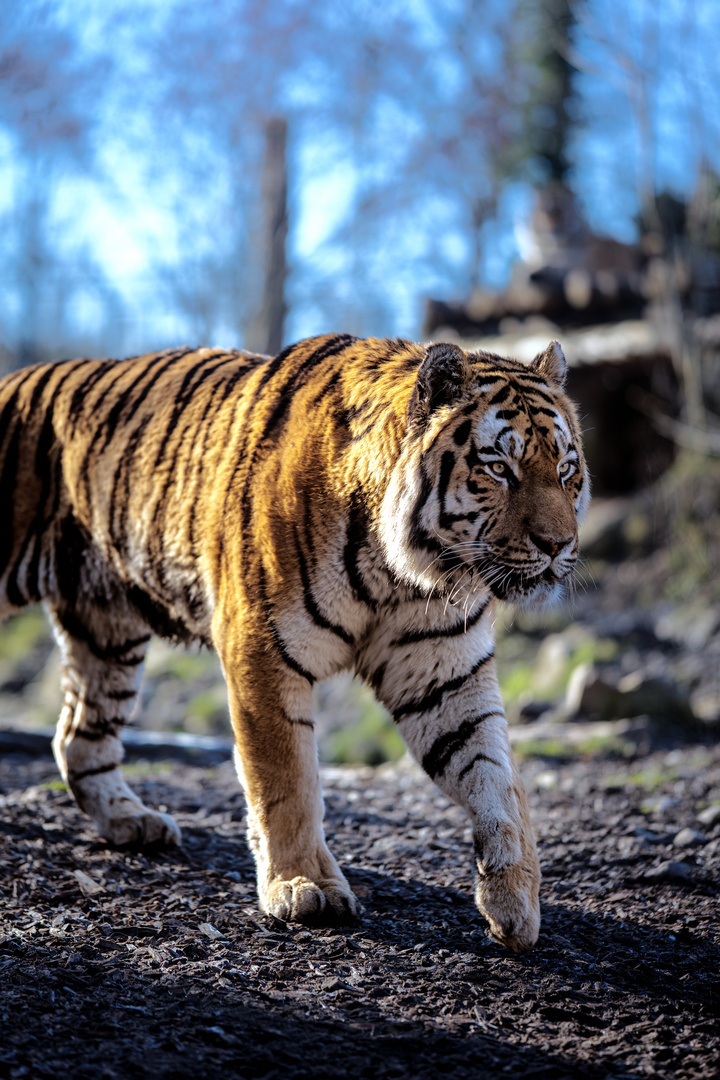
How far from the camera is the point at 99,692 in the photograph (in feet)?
11.8

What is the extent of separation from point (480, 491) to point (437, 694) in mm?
607

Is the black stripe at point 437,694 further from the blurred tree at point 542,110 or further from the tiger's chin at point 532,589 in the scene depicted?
the blurred tree at point 542,110

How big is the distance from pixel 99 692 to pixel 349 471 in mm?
1474

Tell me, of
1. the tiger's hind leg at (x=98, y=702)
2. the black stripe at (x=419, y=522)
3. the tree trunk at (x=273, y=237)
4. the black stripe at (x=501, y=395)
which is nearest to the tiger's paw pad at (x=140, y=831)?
the tiger's hind leg at (x=98, y=702)

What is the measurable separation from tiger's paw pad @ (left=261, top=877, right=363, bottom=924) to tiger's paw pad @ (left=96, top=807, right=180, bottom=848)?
786mm

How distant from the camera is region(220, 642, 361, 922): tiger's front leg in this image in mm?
2629

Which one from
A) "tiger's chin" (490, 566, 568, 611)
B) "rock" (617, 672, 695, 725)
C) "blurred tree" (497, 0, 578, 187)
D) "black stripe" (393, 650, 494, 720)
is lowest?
"rock" (617, 672, 695, 725)

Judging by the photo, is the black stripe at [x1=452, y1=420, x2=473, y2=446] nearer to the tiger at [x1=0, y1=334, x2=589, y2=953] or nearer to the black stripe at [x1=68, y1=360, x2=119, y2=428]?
the tiger at [x1=0, y1=334, x2=589, y2=953]

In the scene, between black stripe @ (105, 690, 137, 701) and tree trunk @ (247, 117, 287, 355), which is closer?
black stripe @ (105, 690, 137, 701)

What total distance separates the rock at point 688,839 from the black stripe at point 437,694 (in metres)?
1.24

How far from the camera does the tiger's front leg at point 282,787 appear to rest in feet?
8.63

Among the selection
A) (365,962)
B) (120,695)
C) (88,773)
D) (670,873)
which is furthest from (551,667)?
(365,962)

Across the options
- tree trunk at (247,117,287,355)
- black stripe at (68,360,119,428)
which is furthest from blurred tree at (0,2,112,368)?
black stripe at (68,360,119,428)

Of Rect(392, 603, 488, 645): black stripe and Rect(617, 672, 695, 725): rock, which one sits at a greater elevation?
Rect(392, 603, 488, 645): black stripe
